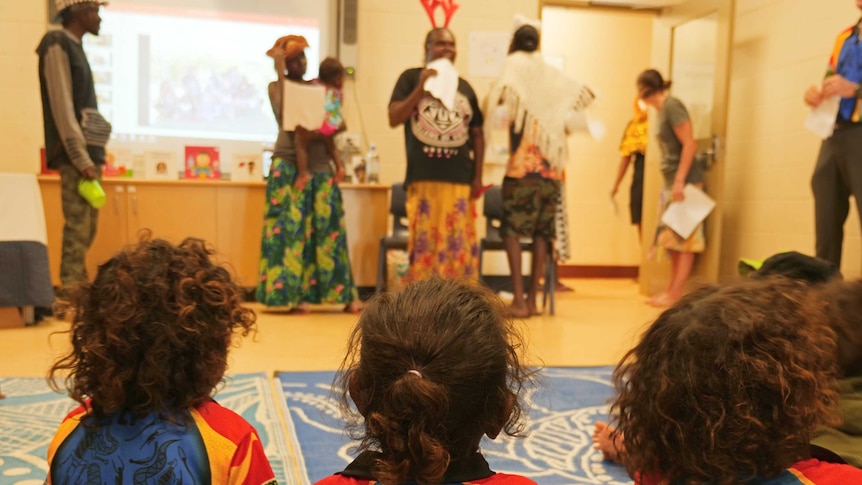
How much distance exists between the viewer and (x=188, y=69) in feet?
15.6

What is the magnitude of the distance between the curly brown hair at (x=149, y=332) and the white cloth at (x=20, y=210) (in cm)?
277

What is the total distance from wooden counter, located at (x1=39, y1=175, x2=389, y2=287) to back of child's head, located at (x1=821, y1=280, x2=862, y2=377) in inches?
136

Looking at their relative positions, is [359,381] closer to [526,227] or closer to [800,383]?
[800,383]

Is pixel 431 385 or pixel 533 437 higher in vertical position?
pixel 431 385

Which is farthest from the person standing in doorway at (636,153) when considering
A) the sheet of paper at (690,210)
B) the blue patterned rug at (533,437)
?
the blue patterned rug at (533,437)

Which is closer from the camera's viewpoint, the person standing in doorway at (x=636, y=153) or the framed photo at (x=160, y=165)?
the framed photo at (x=160, y=165)

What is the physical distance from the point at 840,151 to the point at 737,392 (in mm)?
2967

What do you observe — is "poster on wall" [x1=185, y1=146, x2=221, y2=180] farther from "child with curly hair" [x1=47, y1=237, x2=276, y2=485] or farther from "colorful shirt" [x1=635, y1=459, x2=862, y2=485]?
"colorful shirt" [x1=635, y1=459, x2=862, y2=485]

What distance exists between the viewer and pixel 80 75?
342 centimetres

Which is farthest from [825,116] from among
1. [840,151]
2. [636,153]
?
[636,153]

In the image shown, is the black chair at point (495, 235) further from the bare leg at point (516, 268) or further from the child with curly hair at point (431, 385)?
the child with curly hair at point (431, 385)

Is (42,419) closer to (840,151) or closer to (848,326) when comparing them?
(848,326)

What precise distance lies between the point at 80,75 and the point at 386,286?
1.98 meters

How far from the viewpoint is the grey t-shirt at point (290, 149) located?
370cm
